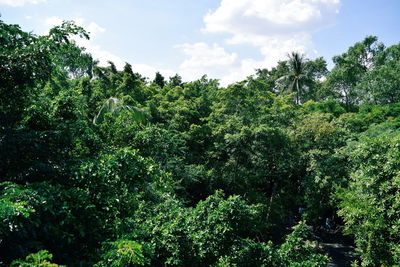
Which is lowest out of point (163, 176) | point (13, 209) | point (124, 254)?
point (124, 254)

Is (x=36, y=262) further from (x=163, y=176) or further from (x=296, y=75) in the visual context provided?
(x=296, y=75)

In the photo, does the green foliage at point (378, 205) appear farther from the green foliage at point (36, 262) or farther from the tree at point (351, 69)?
the tree at point (351, 69)

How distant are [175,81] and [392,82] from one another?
1842cm

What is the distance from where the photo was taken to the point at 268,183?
1672 centimetres

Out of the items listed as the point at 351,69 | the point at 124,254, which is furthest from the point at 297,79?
the point at 124,254

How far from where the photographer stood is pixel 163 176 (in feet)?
18.0

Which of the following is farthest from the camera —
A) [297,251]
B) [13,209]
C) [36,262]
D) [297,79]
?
[297,79]

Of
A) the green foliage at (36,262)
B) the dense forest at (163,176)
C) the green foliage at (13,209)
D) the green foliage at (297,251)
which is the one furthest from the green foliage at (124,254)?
the green foliage at (297,251)

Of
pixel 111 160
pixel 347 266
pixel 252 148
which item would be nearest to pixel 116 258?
pixel 111 160

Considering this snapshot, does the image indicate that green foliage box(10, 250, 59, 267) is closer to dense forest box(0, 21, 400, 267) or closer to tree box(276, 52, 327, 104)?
dense forest box(0, 21, 400, 267)

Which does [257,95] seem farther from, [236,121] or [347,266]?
[347,266]

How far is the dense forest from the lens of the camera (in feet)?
12.4

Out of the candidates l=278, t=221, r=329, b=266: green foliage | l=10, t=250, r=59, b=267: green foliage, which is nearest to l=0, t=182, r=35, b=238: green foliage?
l=10, t=250, r=59, b=267: green foliage

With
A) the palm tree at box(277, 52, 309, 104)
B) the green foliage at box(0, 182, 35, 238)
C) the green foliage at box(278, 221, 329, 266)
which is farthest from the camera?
the palm tree at box(277, 52, 309, 104)
